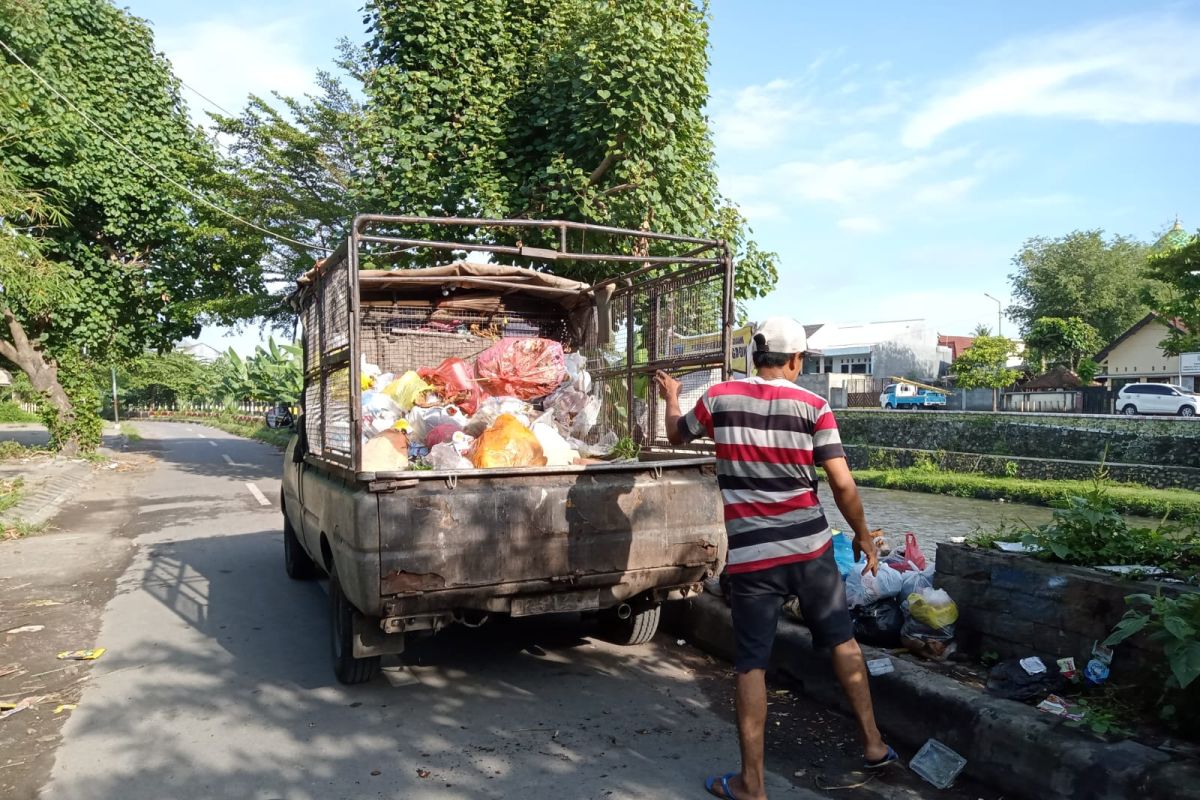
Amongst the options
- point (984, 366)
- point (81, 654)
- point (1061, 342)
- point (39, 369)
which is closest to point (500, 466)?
point (81, 654)

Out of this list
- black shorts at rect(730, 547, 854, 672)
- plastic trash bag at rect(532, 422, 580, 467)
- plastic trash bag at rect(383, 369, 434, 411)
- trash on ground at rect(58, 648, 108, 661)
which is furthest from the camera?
plastic trash bag at rect(383, 369, 434, 411)

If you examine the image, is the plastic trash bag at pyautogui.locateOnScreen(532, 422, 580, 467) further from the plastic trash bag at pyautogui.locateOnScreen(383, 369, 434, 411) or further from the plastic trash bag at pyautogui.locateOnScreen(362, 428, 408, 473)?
the plastic trash bag at pyautogui.locateOnScreen(383, 369, 434, 411)

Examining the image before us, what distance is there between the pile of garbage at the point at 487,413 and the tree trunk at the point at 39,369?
16.4 m

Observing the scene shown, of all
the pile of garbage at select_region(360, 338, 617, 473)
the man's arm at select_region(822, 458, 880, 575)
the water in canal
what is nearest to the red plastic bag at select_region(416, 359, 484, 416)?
the pile of garbage at select_region(360, 338, 617, 473)

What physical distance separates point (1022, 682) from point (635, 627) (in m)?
2.29

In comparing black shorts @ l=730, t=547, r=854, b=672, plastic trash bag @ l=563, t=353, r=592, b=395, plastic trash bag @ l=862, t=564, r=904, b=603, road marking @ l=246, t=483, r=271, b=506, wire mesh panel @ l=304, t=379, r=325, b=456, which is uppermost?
plastic trash bag @ l=563, t=353, r=592, b=395

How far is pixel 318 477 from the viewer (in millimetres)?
5047

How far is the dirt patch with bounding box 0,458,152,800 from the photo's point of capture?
379 cm

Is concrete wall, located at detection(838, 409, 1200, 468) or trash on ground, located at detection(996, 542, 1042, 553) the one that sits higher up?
trash on ground, located at detection(996, 542, 1042, 553)

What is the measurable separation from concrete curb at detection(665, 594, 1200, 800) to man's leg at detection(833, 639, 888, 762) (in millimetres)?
359

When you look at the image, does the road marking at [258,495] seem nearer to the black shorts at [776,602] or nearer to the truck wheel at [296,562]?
the truck wheel at [296,562]

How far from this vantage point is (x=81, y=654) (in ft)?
17.1

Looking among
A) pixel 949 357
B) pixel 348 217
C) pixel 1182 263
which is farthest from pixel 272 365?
pixel 949 357

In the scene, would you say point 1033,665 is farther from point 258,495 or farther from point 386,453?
point 258,495
